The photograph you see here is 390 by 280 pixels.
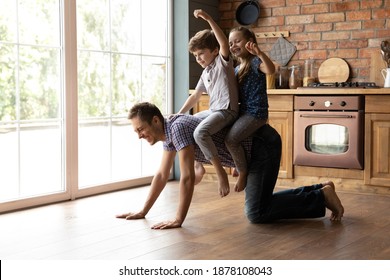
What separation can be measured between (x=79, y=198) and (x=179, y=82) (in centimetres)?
170

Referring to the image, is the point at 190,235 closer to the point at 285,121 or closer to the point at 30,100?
the point at 30,100

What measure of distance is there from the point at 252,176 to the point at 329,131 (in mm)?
1660

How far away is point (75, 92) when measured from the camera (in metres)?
5.08

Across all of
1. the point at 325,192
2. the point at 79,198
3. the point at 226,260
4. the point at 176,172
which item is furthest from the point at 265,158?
the point at 176,172

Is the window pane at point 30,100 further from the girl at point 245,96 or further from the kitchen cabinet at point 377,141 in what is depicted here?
the kitchen cabinet at point 377,141

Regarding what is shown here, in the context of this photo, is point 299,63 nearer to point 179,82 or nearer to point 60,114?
point 179,82

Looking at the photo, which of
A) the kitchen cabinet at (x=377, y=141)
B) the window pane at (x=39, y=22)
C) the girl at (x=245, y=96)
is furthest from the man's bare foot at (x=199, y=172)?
the kitchen cabinet at (x=377, y=141)

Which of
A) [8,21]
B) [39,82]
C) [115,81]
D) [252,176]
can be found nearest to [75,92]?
[39,82]

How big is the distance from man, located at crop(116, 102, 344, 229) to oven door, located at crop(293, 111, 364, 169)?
1.25m

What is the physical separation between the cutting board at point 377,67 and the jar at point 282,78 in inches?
31.7

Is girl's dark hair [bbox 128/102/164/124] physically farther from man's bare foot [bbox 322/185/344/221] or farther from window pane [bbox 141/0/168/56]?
window pane [bbox 141/0/168/56]

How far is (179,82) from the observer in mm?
6258

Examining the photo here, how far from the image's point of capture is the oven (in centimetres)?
535

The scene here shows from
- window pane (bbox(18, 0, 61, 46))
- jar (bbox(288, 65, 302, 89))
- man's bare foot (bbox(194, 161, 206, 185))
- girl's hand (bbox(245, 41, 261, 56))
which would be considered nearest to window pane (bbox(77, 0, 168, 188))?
window pane (bbox(18, 0, 61, 46))
